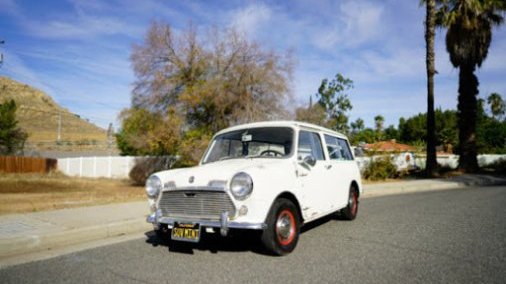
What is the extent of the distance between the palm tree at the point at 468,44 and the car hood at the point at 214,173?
20919mm

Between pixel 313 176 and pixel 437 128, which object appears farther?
pixel 437 128

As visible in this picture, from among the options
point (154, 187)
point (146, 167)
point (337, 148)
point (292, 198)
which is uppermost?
point (337, 148)

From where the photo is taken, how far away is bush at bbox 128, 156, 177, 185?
853 inches

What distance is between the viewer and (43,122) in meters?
90.1

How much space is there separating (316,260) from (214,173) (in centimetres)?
164

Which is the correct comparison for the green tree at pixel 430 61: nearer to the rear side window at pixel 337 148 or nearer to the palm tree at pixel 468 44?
the palm tree at pixel 468 44

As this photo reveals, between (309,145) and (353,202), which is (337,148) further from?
(309,145)

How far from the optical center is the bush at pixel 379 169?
1909 centimetres

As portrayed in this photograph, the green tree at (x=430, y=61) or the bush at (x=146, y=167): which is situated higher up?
the green tree at (x=430, y=61)

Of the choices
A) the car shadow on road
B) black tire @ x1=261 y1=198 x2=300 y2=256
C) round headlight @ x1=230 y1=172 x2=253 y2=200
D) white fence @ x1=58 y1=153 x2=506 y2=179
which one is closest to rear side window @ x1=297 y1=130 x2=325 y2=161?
black tire @ x1=261 y1=198 x2=300 y2=256

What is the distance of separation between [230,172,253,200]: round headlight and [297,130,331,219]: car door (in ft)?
3.64

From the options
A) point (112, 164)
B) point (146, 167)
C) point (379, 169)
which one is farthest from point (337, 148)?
point (112, 164)

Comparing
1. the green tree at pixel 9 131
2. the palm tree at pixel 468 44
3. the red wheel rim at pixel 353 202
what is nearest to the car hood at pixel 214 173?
the red wheel rim at pixel 353 202

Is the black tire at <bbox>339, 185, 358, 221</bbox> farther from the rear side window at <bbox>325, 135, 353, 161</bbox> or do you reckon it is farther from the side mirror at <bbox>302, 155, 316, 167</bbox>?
the side mirror at <bbox>302, 155, 316, 167</bbox>
